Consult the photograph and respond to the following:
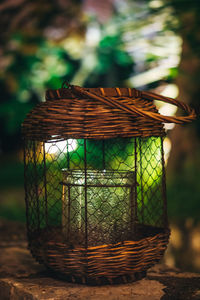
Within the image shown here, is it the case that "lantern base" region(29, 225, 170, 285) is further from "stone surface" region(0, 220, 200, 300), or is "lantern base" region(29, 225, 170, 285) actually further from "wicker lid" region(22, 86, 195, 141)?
"wicker lid" region(22, 86, 195, 141)

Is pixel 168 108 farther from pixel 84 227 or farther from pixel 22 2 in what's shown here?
pixel 84 227

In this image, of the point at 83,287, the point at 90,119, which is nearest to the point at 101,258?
the point at 83,287

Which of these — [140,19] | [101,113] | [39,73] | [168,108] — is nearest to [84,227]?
[101,113]

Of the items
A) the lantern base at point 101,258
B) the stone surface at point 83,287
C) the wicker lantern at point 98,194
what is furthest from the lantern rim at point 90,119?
the stone surface at point 83,287

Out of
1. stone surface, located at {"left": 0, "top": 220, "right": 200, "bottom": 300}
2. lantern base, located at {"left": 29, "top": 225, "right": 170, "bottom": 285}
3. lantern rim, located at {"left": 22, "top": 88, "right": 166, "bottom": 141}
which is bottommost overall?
stone surface, located at {"left": 0, "top": 220, "right": 200, "bottom": 300}

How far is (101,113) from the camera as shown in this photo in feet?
3.24

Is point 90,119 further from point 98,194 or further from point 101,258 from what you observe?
point 101,258

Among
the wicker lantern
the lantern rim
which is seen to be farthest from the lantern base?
the lantern rim

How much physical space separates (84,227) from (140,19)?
1576 mm

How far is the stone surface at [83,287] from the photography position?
103cm

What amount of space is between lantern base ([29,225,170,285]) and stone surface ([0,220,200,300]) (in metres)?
0.03

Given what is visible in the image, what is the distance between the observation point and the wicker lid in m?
0.97

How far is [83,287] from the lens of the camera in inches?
42.5

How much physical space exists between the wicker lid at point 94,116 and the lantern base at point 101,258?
0.30 meters
